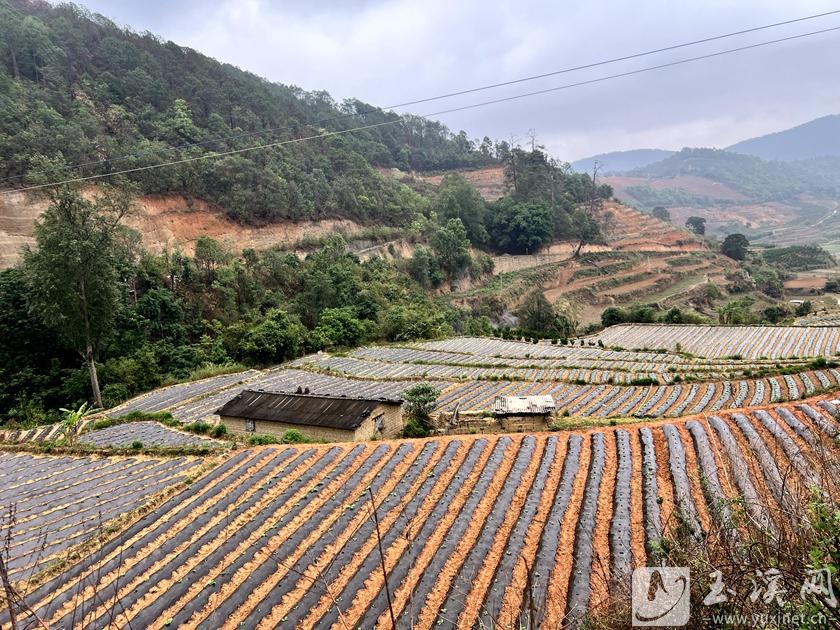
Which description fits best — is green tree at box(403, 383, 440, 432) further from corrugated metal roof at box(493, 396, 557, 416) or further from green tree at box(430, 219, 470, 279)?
green tree at box(430, 219, 470, 279)

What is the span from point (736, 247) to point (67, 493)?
70.2 meters

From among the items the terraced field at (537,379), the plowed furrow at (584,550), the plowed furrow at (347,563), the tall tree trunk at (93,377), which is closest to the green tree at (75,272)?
the tall tree trunk at (93,377)

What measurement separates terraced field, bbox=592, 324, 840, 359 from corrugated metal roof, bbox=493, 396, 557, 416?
14775mm

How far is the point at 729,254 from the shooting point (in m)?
61.3

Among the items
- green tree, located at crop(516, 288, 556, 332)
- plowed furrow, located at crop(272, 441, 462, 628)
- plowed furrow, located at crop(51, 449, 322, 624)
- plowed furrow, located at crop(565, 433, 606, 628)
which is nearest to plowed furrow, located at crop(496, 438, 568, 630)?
plowed furrow, located at crop(565, 433, 606, 628)

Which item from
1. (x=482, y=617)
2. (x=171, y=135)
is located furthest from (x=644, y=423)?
→ (x=171, y=135)

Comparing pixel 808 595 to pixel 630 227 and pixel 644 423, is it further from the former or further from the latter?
pixel 630 227

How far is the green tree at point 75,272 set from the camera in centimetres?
1605

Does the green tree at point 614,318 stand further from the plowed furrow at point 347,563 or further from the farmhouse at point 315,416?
the plowed furrow at point 347,563

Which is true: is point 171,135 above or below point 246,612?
above

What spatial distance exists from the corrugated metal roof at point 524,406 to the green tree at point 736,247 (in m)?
60.6

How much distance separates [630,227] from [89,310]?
66.2 meters

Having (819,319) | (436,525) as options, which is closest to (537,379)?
(436,525)

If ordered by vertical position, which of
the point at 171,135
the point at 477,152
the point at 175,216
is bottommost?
the point at 175,216
